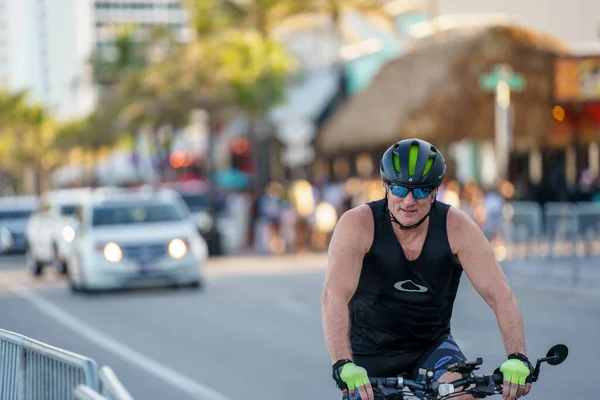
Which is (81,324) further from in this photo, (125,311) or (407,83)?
(407,83)

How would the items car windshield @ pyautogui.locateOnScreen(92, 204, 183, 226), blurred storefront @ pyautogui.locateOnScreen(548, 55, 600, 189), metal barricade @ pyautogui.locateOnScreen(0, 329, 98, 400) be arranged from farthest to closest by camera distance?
blurred storefront @ pyautogui.locateOnScreen(548, 55, 600, 189) → car windshield @ pyautogui.locateOnScreen(92, 204, 183, 226) → metal barricade @ pyautogui.locateOnScreen(0, 329, 98, 400)

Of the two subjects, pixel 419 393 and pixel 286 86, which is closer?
pixel 419 393

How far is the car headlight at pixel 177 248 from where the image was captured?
72.8 feet

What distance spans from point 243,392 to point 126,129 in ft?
156

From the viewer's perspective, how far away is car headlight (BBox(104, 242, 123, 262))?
72.3ft

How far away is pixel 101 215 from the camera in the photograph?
23.6m

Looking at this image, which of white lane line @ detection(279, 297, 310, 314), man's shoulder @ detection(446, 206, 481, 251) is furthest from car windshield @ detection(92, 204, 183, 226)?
man's shoulder @ detection(446, 206, 481, 251)

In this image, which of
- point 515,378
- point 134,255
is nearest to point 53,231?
point 134,255

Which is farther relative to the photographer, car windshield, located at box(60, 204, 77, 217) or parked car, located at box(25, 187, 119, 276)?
car windshield, located at box(60, 204, 77, 217)

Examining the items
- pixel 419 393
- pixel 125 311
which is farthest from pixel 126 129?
pixel 419 393

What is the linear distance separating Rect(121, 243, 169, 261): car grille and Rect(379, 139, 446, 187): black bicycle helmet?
1692 cm

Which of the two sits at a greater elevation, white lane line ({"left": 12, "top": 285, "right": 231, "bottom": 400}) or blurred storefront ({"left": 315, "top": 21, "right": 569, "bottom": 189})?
blurred storefront ({"left": 315, "top": 21, "right": 569, "bottom": 189})

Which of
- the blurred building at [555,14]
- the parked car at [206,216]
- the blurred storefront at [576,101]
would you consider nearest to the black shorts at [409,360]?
the parked car at [206,216]

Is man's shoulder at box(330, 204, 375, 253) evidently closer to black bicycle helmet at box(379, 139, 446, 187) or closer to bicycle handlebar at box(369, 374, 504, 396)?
black bicycle helmet at box(379, 139, 446, 187)
